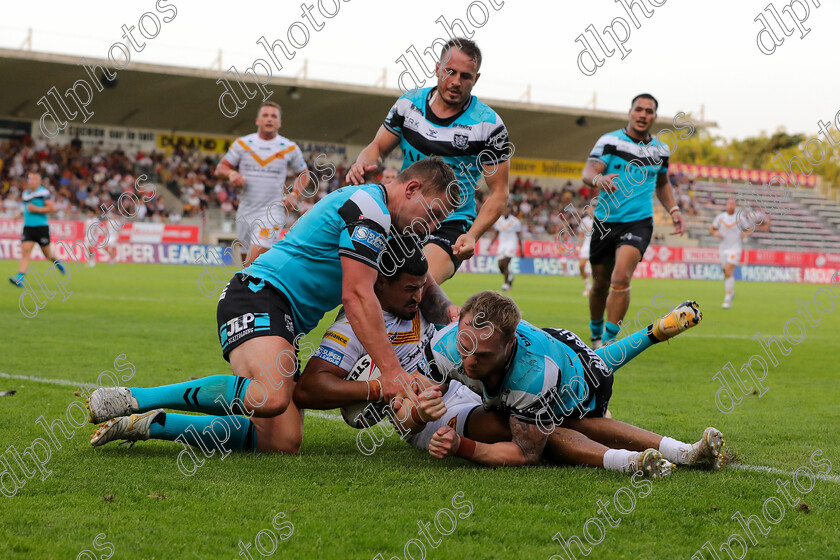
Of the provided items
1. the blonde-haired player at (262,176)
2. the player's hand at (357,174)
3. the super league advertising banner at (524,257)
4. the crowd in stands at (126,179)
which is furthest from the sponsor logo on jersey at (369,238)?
the crowd in stands at (126,179)

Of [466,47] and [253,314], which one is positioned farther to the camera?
[466,47]

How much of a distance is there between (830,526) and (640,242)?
581 cm

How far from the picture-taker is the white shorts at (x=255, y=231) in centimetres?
1158

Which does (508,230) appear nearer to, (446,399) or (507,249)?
(507,249)

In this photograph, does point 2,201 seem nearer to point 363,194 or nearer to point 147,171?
point 147,171

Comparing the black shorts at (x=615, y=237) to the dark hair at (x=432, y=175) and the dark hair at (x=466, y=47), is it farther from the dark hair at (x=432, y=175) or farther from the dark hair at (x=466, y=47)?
the dark hair at (x=432, y=175)

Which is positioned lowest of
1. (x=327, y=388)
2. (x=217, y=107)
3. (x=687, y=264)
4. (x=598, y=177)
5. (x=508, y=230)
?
(x=687, y=264)

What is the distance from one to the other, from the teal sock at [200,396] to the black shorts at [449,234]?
2299 mm

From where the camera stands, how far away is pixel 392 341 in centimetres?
499

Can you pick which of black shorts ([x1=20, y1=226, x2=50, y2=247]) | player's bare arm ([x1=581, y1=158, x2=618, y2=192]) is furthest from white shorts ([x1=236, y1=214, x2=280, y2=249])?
black shorts ([x1=20, y1=226, x2=50, y2=247])

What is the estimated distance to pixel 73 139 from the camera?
3800 cm

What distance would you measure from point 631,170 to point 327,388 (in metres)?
5.47

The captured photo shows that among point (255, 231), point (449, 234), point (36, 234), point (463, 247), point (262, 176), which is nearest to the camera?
point (463, 247)

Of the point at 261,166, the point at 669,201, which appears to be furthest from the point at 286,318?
the point at 261,166
